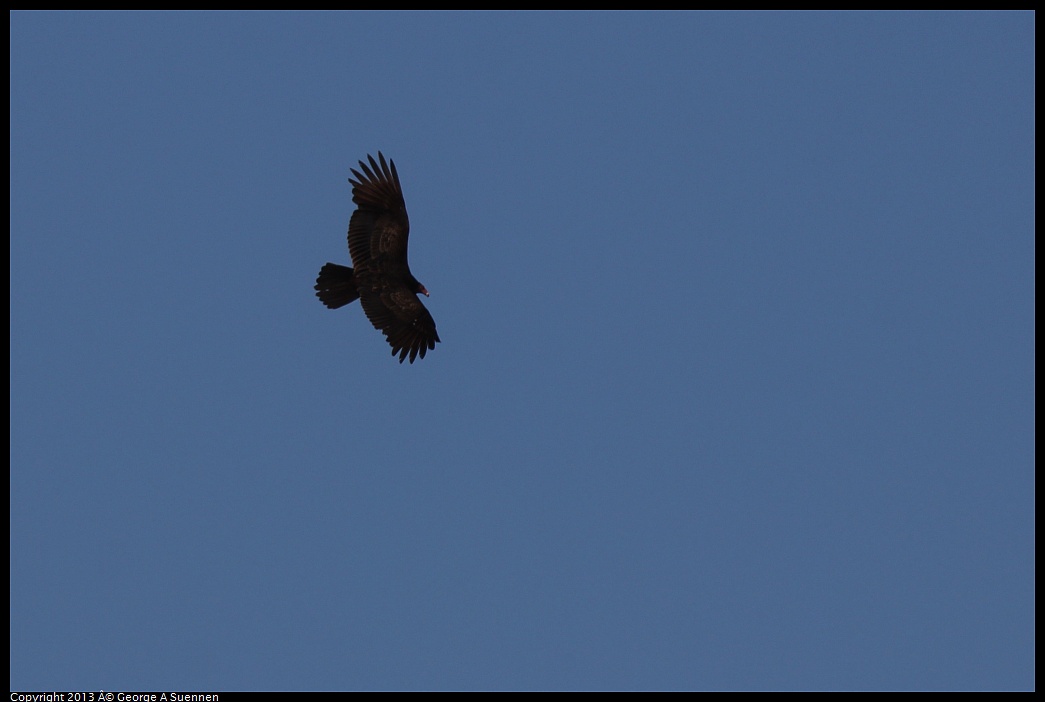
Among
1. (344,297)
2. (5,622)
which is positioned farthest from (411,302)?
(5,622)

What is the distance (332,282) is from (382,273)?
1.09 metres

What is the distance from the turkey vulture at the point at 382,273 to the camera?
2603 centimetres

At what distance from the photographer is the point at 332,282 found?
87.7ft

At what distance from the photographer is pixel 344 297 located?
26.8 meters

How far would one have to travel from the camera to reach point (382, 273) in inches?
1041

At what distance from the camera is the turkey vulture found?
2603 centimetres

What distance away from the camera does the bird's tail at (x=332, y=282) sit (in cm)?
2670

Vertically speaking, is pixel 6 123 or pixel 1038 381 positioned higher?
pixel 6 123

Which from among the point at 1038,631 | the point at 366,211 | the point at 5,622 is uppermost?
the point at 366,211

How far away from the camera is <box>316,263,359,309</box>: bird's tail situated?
26.7 m

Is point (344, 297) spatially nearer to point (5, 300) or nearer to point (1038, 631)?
point (5, 300)

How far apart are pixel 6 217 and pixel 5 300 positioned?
61.5 inches
